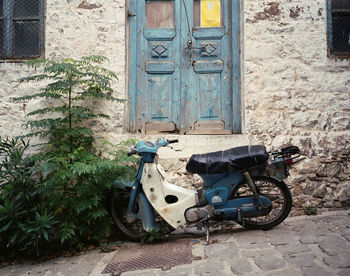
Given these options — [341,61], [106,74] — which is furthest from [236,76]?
[106,74]

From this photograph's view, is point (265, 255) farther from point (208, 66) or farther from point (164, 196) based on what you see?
point (208, 66)

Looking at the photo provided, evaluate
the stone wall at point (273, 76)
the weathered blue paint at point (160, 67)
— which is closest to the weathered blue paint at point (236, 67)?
the stone wall at point (273, 76)

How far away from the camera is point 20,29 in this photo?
3977mm

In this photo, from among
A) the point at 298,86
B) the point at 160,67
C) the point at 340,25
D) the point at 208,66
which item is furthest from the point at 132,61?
the point at 340,25

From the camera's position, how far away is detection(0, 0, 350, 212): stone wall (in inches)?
145

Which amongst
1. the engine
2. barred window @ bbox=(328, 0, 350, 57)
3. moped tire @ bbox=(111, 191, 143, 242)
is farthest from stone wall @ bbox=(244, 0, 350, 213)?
moped tire @ bbox=(111, 191, 143, 242)

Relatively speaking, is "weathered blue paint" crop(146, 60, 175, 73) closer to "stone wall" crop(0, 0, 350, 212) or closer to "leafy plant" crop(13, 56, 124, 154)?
"stone wall" crop(0, 0, 350, 212)

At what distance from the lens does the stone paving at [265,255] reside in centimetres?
219

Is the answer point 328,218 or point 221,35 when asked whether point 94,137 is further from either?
point 328,218

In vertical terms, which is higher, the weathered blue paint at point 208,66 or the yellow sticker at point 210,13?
the yellow sticker at point 210,13

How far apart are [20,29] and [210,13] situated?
2.65 m

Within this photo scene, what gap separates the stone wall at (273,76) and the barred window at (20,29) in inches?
9.6

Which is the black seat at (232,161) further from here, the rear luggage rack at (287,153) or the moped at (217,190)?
the rear luggage rack at (287,153)

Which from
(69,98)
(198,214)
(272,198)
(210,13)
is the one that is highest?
(210,13)
